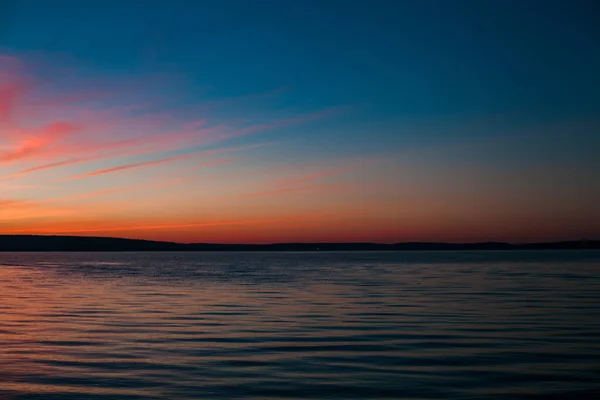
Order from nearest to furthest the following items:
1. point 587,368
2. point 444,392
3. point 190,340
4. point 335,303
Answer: point 444,392
point 587,368
point 190,340
point 335,303

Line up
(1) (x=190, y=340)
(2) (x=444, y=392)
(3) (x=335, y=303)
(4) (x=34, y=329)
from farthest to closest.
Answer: (3) (x=335, y=303)
(4) (x=34, y=329)
(1) (x=190, y=340)
(2) (x=444, y=392)

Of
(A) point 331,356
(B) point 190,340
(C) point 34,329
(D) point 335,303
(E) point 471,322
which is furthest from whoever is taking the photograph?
(D) point 335,303

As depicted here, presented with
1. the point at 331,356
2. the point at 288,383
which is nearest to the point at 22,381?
the point at 288,383

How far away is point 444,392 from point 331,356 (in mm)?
5276

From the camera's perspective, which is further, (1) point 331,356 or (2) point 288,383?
(1) point 331,356

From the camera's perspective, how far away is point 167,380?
16.7 meters

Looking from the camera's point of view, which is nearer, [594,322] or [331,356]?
[331,356]

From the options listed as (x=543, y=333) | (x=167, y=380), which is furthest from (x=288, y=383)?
(x=543, y=333)

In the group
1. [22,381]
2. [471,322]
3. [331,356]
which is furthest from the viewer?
[471,322]

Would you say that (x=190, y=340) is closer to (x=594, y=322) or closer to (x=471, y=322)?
(x=471, y=322)

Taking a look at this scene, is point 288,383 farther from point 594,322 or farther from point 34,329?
point 594,322

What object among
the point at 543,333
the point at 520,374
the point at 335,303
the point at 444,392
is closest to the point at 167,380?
the point at 444,392

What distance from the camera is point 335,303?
37.9m

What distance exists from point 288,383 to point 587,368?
8.41 metres
